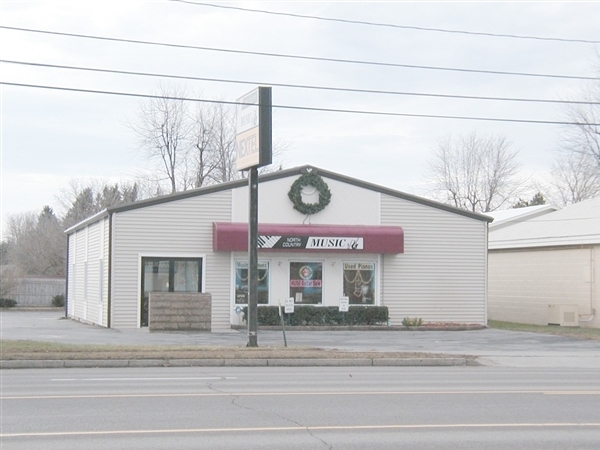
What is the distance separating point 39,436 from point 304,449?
2.98 m

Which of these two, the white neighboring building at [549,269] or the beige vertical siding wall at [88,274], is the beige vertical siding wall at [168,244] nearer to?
the beige vertical siding wall at [88,274]

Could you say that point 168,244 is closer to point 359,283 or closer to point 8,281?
point 359,283

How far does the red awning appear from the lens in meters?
28.9

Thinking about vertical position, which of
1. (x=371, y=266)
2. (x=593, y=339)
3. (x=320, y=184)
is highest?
(x=320, y=184)

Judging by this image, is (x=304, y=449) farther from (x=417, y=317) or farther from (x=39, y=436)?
(x=417, y=317)

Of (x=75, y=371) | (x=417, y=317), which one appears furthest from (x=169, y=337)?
(x=417, y=317)

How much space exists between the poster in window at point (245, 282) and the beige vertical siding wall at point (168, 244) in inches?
14.3

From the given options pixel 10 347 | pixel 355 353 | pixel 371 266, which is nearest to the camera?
pixel 10 347

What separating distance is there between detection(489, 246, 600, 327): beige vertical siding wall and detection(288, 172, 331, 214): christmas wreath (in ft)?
36.5

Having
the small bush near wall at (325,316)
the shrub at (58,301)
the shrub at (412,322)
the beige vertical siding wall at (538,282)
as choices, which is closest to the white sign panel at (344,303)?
the small bush near wall at (325,316)

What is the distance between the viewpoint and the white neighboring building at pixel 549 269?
→ 33156 mm

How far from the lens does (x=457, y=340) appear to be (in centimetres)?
2611

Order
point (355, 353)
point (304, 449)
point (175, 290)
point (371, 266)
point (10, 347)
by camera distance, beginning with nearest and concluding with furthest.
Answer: point (304, 449) → point (10, 347) → point (355, 353) → point (175, 290) → point (371, 266)

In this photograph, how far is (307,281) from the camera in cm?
3058
